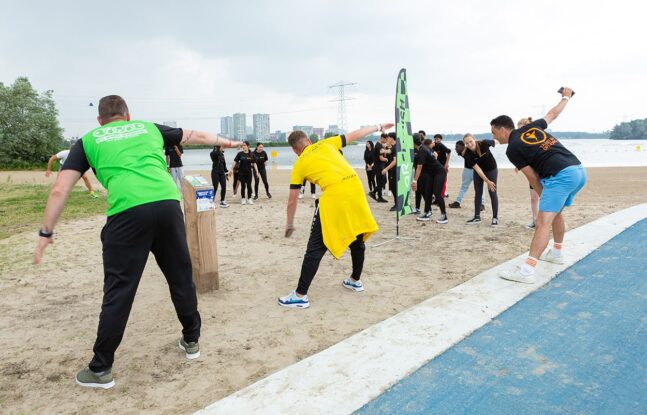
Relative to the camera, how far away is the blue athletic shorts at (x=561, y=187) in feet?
14.9

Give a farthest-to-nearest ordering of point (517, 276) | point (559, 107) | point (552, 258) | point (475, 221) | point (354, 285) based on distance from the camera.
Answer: point (475, 221)
point (559, 107)
point (552, 258)
point (354, 285)
point (517, 276)

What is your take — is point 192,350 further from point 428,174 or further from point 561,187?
point 428,174

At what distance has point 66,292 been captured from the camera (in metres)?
4.71

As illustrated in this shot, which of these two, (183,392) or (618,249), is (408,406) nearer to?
(183,392)

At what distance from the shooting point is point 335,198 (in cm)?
397

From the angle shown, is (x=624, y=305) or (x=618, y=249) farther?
(x=618, y=249)

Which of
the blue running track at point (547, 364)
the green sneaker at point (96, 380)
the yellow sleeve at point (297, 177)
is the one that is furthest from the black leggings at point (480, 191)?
the green sneaker at point (96, 380)

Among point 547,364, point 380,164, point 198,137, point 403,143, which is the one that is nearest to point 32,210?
point 380,164

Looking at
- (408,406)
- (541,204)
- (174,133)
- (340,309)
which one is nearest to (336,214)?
(340,309)

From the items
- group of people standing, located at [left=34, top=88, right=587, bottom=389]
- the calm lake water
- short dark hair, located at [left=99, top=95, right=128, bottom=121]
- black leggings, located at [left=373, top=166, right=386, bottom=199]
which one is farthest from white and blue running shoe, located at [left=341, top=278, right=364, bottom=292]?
the calm lake water

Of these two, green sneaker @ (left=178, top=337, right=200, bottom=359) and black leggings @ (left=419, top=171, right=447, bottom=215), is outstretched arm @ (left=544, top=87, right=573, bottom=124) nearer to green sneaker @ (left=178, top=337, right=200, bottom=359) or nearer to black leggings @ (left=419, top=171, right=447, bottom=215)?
black leggings @ (left=419, top=171, right=447, bottom=215)

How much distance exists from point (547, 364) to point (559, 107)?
3.67 meters

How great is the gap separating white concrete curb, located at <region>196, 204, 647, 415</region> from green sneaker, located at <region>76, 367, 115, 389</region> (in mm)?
826

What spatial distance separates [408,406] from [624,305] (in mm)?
2491
